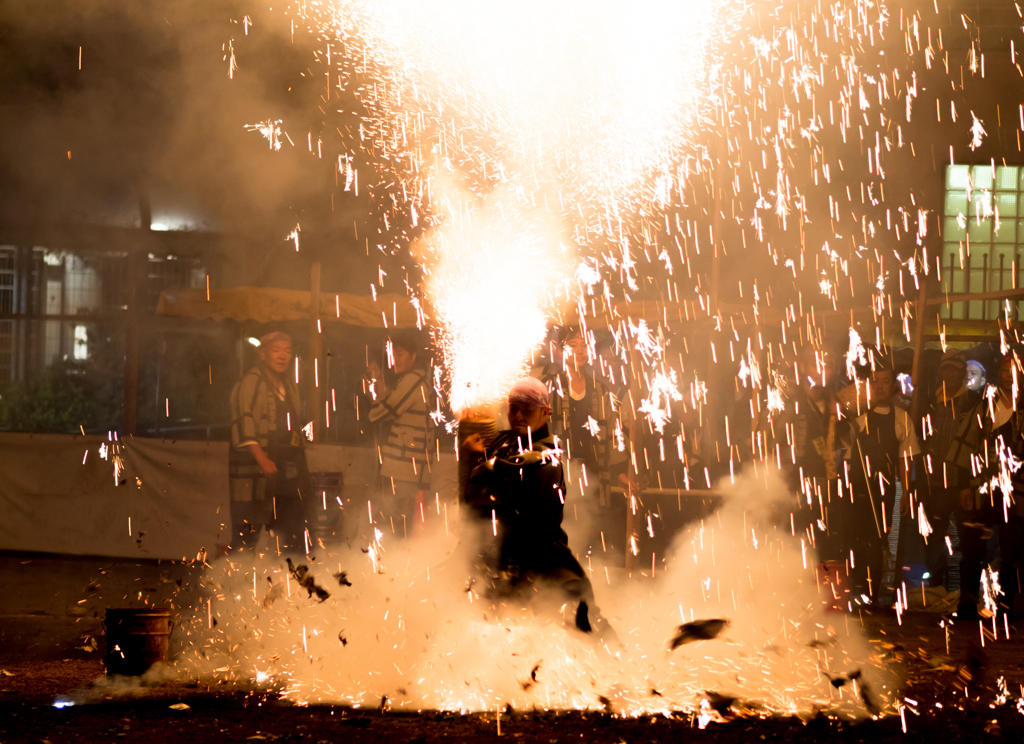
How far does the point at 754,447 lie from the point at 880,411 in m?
1.11

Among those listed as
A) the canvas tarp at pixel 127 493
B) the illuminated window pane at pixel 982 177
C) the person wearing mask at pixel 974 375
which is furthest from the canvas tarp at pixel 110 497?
the illuminated window pane at pixel 982 177

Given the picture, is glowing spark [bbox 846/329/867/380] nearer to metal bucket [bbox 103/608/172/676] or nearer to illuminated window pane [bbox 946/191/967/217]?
illuminated window pane [bbox 946/191/967/217]

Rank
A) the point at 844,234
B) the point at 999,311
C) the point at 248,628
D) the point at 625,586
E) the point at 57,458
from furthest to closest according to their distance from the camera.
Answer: the point at 844,234, the point at 999,311, the point at 57,458, the point at 625,586, the point at 248,628

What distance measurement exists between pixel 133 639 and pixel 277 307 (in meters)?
4.50

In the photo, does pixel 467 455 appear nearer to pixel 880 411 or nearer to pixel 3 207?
pixel 880 411

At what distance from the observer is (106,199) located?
855 cm

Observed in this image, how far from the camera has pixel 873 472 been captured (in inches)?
265

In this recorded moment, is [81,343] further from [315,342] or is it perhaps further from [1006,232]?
[1006,232]

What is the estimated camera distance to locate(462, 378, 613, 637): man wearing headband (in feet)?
14.0

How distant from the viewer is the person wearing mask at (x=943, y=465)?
262 inches

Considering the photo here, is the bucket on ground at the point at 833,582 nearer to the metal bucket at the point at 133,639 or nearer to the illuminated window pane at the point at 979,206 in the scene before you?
the metal bucket at the point at 133,639

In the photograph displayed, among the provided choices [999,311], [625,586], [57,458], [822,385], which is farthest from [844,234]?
[57,458]

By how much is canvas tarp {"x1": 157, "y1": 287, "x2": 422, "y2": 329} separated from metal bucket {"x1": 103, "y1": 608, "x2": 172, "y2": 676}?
437 centimetres

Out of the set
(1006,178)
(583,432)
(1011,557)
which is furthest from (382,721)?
(1006,178)
